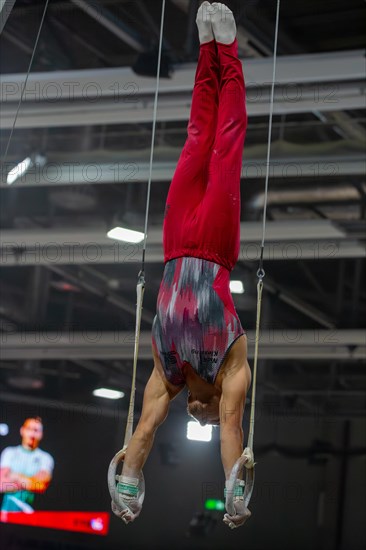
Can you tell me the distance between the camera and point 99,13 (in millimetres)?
7305

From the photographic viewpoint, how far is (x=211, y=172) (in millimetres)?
4363

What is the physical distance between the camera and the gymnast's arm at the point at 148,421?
13.8ft

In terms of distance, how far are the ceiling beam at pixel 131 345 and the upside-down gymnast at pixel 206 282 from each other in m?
7.12

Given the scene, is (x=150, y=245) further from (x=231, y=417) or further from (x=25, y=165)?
(x=231, y=417)

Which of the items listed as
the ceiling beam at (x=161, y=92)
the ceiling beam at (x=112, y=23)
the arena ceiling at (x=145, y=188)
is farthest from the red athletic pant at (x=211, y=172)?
the ceiling beam at (x=112, y=23)

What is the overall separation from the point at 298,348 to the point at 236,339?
784 cm

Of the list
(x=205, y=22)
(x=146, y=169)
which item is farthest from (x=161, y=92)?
(x=205, y=22)

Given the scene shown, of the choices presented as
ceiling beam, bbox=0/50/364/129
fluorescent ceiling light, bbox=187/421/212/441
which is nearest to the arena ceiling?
ceiling beam, bbox=0/50/364/129

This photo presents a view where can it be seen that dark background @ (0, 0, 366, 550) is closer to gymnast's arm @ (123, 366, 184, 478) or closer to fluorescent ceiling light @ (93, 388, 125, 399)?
fluorescent ceiling light @ (93, 388, 125, 399)

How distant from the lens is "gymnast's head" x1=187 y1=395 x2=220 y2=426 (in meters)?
4.28

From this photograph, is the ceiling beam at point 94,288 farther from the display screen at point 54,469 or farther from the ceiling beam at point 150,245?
the display screen at point 54,469

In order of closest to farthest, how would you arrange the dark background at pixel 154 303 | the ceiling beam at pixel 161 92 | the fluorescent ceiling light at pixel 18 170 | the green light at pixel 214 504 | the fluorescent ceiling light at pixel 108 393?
the ceiling beam at pixel 161 92
the dark background at pixel 154 303
the fluorescent ceiling light at pixel 18 170
the green light at pixel 214 504
the fluorescent ceiling light at pixel 108 393

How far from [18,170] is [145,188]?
1.69 m

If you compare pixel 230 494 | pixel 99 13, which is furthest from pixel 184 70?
pixel 230 494
